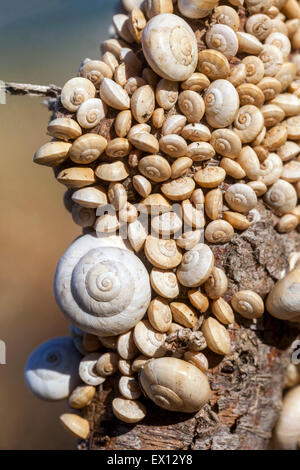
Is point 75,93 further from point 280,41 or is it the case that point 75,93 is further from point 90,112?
point 280,41

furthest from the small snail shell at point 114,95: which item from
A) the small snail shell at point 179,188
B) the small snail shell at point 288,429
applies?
the small snail shell at point 288,429

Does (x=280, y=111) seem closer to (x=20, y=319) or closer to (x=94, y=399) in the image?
(x=94, y=399)

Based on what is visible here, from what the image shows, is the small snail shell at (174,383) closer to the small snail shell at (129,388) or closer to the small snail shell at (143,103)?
the small snail shell at (129,388)

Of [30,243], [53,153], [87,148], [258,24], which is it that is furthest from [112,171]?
[30,243]

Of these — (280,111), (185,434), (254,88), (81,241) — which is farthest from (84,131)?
(185,434)

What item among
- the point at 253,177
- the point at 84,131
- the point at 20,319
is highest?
the point at 84,131
